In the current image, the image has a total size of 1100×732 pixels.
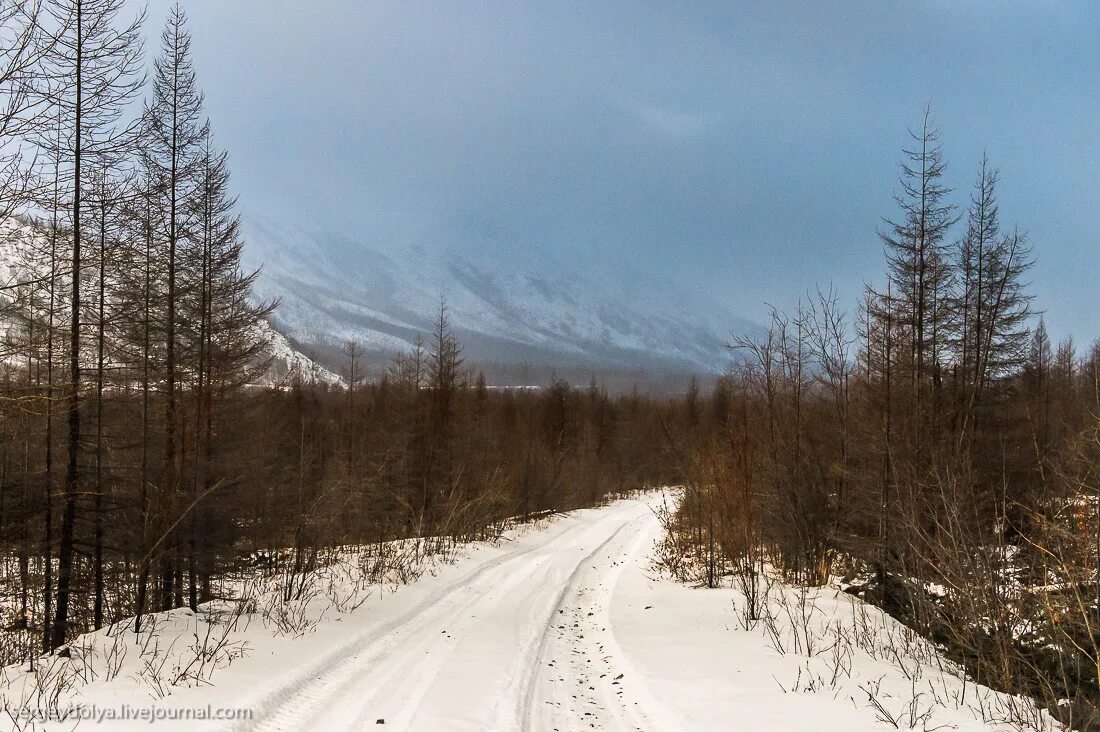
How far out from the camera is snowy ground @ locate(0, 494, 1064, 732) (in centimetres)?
543

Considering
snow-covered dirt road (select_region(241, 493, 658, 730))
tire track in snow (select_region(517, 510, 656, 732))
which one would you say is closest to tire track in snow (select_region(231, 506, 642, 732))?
snow-covered dirt road (select_region(241, 493, 658, 730))

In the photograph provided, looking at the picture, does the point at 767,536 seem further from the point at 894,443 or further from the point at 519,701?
the point at 519,701

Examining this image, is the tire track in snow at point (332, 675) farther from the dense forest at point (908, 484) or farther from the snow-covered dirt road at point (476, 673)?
the dense forest at point (908, 484)

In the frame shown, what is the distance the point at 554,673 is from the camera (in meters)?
7.22

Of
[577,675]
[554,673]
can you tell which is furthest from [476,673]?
[577,675]

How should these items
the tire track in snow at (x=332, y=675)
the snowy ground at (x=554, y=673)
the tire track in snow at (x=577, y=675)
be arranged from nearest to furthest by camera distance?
the tire track in snow at (x=332, y=675) → the snowy ground at (x=554, y=673) → the tire track in snow at (x=577, y=675)

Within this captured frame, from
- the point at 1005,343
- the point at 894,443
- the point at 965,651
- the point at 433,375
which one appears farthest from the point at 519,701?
the point at 433,375

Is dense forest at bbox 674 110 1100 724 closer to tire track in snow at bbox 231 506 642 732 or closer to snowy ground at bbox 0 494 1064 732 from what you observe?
snowy ground at bbox 0 494 1064 732

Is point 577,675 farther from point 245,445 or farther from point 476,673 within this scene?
point 245,445

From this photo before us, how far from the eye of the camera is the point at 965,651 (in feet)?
26.8

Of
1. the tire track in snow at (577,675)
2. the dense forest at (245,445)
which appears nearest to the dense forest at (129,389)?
the dense forest at (245,445)

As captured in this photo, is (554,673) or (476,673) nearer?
(476,673)

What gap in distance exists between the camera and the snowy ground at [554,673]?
5430 millimetres

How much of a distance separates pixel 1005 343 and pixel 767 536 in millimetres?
12931
